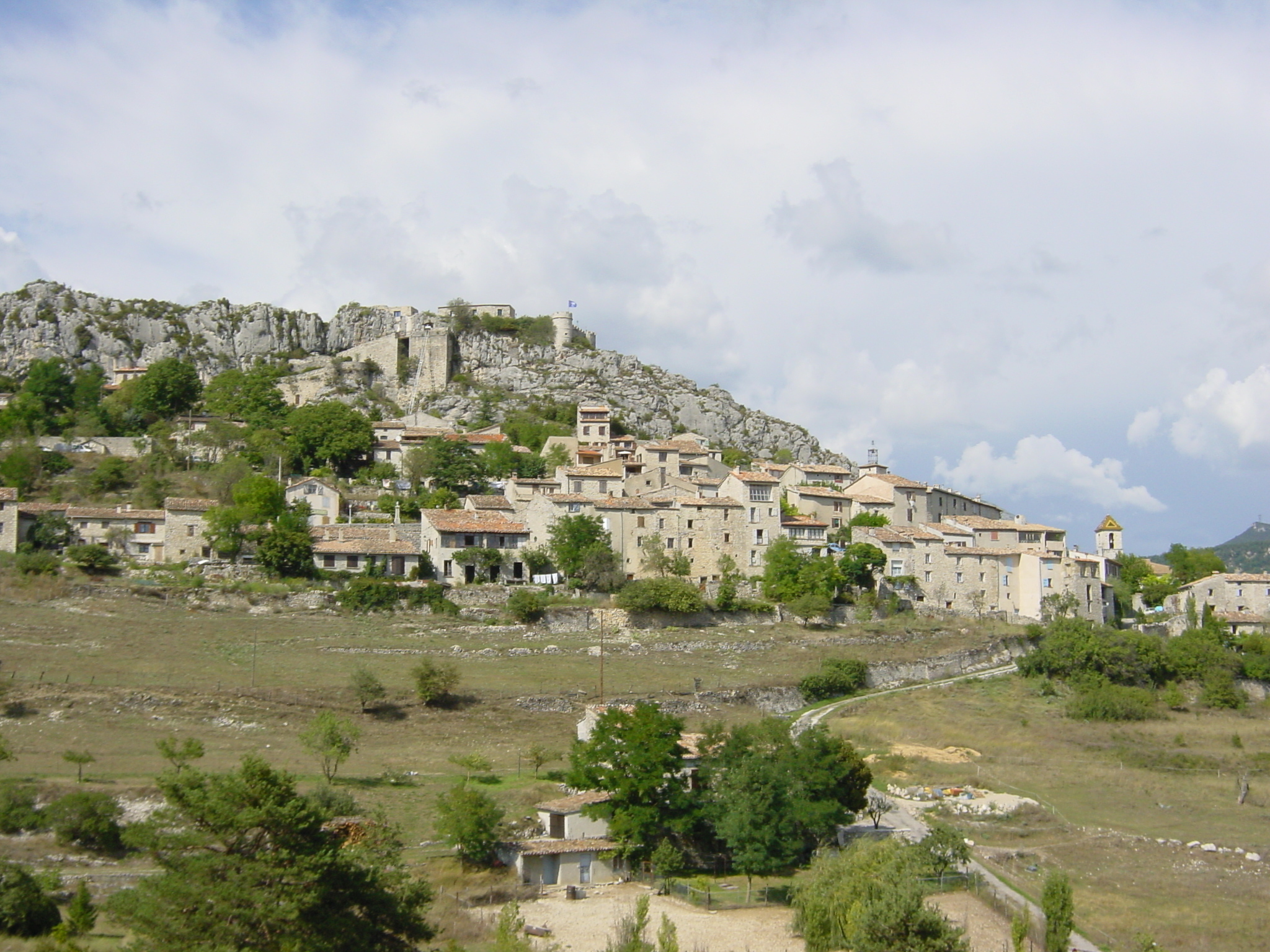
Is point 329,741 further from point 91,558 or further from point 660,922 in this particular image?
point 91,558

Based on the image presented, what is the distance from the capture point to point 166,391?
Answer: 9819 centimetres

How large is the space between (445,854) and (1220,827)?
28493mm

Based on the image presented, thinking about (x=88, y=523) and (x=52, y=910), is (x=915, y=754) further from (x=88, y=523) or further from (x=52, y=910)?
(x=88, y=523)

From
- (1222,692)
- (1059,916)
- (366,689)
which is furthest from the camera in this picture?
(1222,692)

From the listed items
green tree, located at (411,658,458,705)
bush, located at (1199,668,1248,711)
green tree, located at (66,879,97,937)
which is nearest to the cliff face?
bush, located at (1199,668,1248,711)

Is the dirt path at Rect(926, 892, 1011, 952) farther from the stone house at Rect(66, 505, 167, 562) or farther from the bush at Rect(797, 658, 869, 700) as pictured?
the stone house at Rect(66, 505, 167, 562)

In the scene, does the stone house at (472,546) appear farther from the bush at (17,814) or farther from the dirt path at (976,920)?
the dirt path at (976,920)

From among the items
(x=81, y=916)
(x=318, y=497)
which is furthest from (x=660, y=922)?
(x=318, y=497)

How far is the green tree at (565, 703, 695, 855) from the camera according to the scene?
38562 millimetres

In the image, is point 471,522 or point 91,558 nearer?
point 91,558

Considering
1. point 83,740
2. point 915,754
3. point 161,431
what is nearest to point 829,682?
point 915,754

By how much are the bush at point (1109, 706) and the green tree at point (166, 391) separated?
2876 inches

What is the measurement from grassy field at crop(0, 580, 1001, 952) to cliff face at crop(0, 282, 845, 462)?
53.3 metres

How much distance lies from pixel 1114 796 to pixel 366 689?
101 ft
